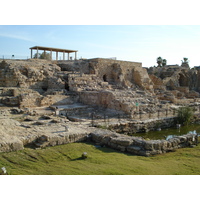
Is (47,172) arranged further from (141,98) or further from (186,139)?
(141,98)

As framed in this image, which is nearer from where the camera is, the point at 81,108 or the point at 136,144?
the point at 136,144

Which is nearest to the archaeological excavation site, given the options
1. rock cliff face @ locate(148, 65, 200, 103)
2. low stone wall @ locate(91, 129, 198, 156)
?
low stone wall @ locate(91, 129, 198, 156)

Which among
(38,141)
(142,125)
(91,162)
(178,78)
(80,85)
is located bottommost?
(142,125)

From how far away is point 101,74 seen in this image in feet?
82.3

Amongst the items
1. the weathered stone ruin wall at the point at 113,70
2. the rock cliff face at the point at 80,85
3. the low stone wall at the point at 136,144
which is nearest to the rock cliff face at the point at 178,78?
the rock cliff face at the point at 80,85

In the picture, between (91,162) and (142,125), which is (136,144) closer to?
(91,162)

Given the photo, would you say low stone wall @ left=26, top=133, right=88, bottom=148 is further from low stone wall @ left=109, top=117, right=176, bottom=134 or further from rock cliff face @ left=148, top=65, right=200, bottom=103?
rock cliff face @ left=148, top=65, right=200, bottom=103

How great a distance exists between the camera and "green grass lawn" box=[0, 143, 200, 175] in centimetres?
597

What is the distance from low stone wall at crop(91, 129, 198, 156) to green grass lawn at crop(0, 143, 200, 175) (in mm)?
334

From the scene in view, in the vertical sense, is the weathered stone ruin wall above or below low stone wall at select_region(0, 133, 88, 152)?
above

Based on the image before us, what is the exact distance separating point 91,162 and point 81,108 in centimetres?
978

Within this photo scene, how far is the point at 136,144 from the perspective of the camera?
8.62m

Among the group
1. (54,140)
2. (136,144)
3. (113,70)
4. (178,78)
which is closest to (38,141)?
(54,140)

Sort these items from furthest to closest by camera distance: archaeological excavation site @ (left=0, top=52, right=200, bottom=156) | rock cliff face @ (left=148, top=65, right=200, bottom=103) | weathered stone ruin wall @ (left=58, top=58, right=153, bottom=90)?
rock cliff face @ (left=148, top=65, right=200, bottom=103), weathered stone ruin wall @ (left=58, top=58, right=153, bottom=90), archaeological excavation site @ (left=0, top=52, right=200, bottom=156)
